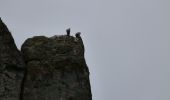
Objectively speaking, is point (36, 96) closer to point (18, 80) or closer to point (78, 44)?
point (18, 80)

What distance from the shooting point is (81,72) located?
28359 mm

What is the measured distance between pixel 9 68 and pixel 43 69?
2201 mm

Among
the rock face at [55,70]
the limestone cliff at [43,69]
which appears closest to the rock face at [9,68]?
the limestone cliff at [43,69]

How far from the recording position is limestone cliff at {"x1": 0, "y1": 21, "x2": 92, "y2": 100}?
26391 mm

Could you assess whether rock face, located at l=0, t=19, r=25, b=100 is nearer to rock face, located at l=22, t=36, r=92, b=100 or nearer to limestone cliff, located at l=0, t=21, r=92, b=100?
limestone cliff, located at l=0, t=21, r=92, b=100

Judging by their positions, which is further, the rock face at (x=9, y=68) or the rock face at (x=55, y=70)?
the rock face at (x=55, y=70)

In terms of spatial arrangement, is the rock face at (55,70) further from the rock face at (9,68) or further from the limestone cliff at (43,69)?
the rock face at (9,68)

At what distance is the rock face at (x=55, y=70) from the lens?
2704cm

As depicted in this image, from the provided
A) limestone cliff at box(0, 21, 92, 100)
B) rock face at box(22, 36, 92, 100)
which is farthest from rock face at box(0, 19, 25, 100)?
rock face at box(22, 36, 92, 100)

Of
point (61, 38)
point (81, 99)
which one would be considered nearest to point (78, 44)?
point (61, 38)

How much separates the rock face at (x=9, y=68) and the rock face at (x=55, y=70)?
722 mm

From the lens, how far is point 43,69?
2770cm

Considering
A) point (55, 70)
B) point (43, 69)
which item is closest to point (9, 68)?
point (43, 69)

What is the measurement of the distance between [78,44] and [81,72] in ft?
6.13
